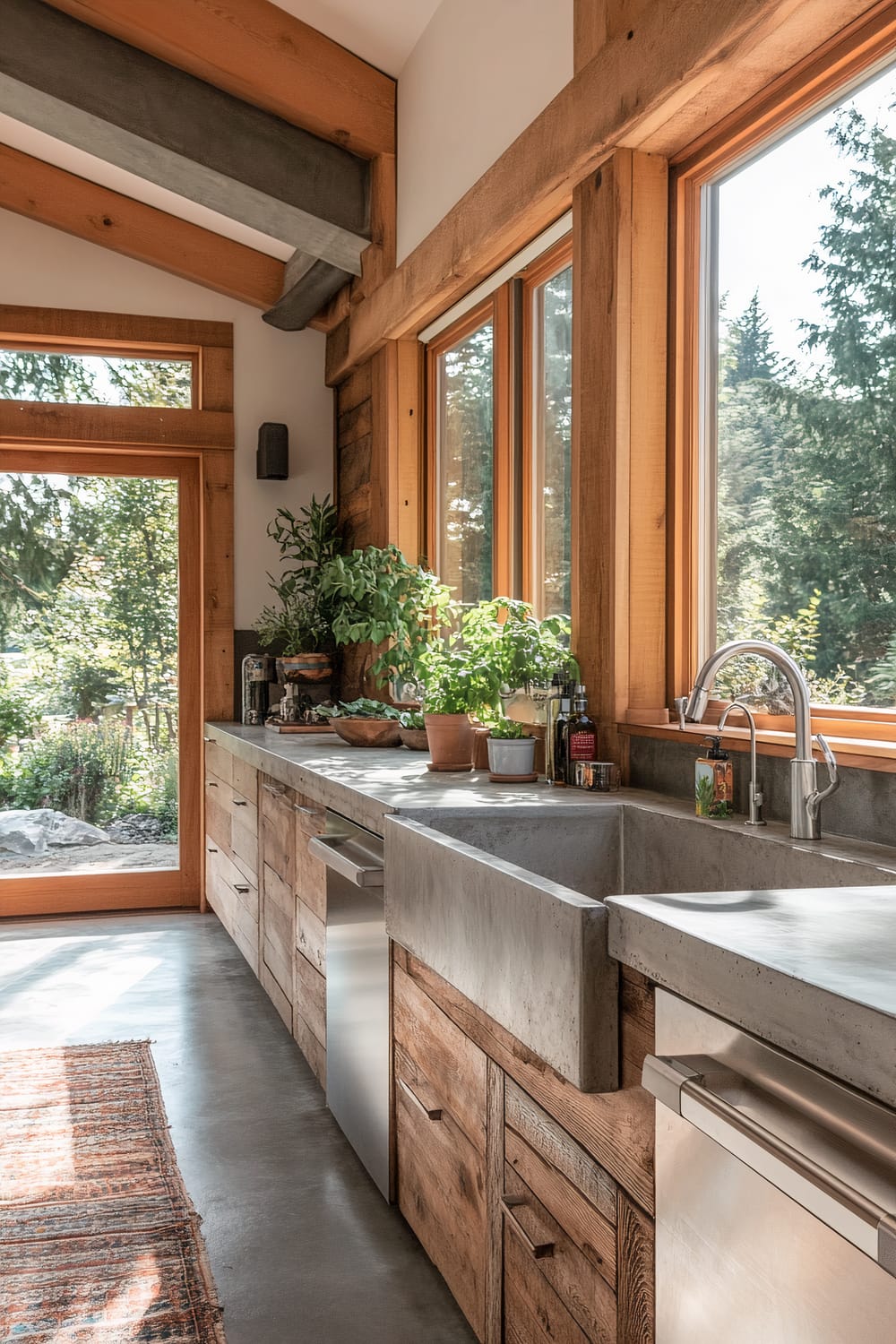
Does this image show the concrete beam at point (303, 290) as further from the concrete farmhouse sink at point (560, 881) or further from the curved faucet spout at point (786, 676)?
the curved faucet spout at point (786, 676)

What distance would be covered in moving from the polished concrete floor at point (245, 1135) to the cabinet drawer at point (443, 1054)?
42 centimetres

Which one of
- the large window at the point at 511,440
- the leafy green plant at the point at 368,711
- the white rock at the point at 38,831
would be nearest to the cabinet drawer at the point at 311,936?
the leafy green plant at the point at 368,711

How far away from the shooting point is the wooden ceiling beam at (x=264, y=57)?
3949 mm

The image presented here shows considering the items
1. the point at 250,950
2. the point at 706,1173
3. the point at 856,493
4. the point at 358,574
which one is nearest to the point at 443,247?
the point at 358,574

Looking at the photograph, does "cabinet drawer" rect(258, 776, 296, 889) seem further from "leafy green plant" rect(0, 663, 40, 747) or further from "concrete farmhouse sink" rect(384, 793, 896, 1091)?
"leafy green plant" rect(0, 663, 40, 747)

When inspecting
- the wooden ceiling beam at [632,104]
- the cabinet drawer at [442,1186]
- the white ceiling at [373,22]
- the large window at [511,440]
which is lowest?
the cabinet drawer at [442,1186]

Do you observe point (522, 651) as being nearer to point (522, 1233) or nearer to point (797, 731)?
point (797, 731)

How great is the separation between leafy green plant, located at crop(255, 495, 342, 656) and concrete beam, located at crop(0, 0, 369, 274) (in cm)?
129

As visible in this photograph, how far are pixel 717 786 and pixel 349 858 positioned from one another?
805 millimetres

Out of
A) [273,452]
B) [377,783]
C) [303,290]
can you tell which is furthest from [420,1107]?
[303,290]

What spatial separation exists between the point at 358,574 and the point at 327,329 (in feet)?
5.63

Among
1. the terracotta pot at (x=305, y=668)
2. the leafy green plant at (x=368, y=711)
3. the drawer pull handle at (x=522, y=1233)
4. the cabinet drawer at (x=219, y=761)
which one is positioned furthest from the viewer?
the terracotta pot at (x=305, y=668)

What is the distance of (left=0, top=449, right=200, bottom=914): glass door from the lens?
5445mm

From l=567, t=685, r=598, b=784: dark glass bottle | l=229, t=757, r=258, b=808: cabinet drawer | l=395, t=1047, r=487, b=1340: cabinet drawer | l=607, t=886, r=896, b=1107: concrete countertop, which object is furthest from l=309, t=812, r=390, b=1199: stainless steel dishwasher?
l=229, t=757, r=258, b=808: cabinet drawer
